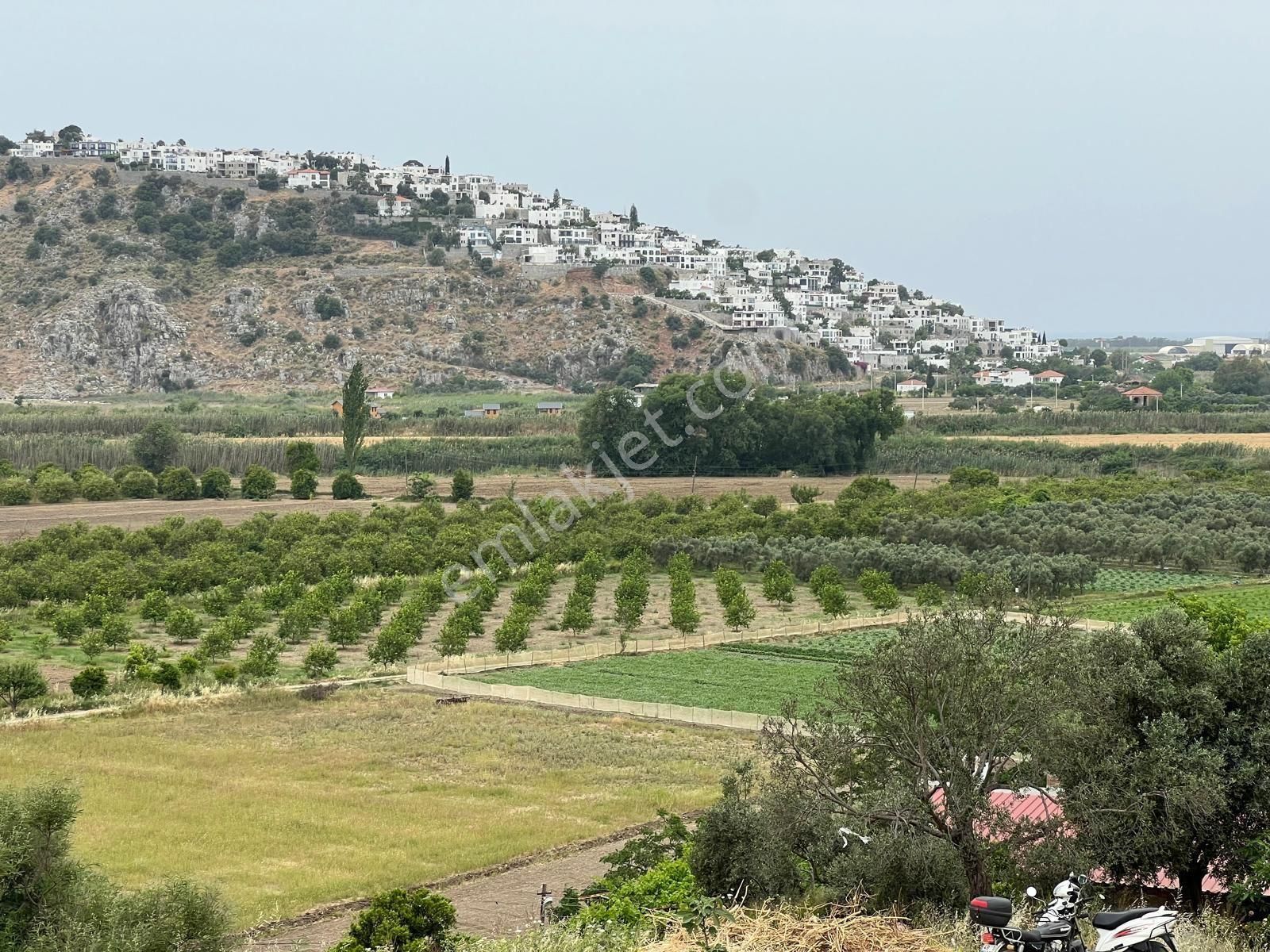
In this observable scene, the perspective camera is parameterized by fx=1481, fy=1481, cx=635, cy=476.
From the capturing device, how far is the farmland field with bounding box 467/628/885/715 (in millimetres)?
31062

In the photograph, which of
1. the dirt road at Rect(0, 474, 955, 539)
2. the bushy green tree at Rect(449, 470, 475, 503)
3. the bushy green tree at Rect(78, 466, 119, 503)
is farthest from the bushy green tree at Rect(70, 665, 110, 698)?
the bushy green tree at Rect(78, 466, 119, 503)

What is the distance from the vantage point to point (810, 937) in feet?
33.3

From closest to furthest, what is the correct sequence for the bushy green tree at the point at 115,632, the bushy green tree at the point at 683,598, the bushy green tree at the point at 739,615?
the bushy green tree at the point at 115,632 < the bushy green tree at the point at 683,598 < the bushy green tree at the point at 739,615

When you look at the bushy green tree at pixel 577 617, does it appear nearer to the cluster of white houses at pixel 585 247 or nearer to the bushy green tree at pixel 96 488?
the bushy green tree at pixel 96 488

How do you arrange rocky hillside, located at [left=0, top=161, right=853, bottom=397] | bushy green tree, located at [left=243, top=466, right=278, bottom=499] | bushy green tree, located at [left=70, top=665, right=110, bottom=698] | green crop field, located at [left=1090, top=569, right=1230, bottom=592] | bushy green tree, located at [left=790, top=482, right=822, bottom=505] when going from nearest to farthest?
bushy green tree, located at [left=70, top=665, right=110, bottom=698]
green crop field, located at [left=1090, top=569, right=1230, bottom=592]
bushy green tree, located at [left=790, top=482, right=822, bottom=505]
bushy green tree, located at [left=243, top=466, right=278, bottom=499]
rocky hillside, located at [left=0, top=161, right=853, bottom=397]

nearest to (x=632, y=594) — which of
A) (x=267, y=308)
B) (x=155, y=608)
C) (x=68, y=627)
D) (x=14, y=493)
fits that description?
(x=155, y=608)

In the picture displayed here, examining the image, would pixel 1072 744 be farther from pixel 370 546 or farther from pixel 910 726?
pixel 370 546

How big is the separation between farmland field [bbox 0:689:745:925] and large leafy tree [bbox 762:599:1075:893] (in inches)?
265

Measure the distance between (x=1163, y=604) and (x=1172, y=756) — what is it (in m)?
27.8

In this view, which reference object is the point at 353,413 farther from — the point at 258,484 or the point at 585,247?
the point at 585,247

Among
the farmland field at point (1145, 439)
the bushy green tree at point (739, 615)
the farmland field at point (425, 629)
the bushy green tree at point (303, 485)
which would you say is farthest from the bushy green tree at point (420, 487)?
the farmland field at point (1145, 439)

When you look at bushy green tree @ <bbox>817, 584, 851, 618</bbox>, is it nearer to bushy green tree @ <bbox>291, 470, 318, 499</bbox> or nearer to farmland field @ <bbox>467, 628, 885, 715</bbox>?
farmland field @ <bbox>467, 628, 885, 715</bbox>

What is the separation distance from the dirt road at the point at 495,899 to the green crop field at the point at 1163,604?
21.6 metres

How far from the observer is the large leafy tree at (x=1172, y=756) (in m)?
13.4
